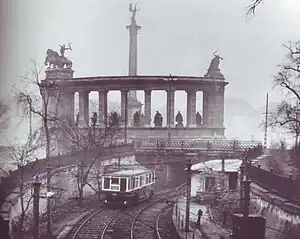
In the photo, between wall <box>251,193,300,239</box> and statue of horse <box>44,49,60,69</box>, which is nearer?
wall <box>251,193,300,239</box>

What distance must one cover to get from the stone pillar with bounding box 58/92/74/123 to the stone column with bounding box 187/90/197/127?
0.41 m

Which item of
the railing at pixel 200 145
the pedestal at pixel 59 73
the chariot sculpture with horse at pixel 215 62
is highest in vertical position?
the chariot sculpture with horse at pixel 215 62

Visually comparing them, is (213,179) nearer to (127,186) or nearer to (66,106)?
(127,186)

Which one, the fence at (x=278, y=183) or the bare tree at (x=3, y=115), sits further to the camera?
the bare tree at (x=3, y=115)

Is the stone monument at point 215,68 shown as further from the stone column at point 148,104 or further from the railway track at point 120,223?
the railway track at point 120,223

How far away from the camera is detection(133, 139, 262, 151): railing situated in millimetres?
1352

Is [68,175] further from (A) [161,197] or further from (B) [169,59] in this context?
(B) [169,59]

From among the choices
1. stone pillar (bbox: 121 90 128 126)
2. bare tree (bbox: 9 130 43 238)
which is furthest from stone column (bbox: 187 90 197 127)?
bare tree (bbox: 9 130 43 238)

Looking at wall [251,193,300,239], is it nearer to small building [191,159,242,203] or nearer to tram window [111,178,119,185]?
small building [191,159,242,203]

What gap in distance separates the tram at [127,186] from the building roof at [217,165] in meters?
0.17

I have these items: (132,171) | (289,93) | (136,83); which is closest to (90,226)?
(132,171)

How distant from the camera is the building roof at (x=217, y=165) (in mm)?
1325

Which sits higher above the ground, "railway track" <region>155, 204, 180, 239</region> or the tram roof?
the tram roof

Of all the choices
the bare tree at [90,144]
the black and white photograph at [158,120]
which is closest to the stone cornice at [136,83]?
the black and white photograph at [158,120]
